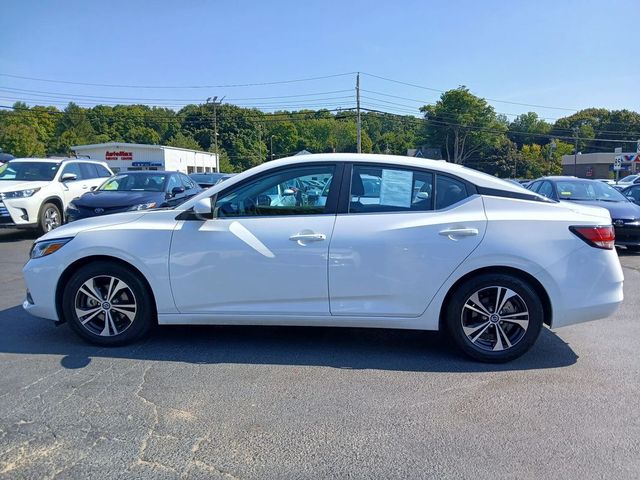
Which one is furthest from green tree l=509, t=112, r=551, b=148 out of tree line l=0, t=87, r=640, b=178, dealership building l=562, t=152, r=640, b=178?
dealership building l=562, t=152, r=640, b=178

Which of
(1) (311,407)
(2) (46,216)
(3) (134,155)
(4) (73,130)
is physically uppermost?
(4) (73,130)

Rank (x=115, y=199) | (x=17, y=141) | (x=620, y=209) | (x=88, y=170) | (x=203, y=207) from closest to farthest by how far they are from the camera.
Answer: (x=203, y=207), (x=115, y=199), (x=620, y=209), (x=88, y=170), (x=17, y=141)

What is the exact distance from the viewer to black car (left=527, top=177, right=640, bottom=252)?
923cm

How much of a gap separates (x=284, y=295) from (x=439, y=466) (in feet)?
5.95

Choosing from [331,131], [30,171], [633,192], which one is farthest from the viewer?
[331,131]

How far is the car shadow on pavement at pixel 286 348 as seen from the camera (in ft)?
12.8

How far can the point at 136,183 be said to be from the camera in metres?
10.4

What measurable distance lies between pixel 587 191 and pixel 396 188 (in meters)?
8.31

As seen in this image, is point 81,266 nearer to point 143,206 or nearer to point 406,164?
point 406,164

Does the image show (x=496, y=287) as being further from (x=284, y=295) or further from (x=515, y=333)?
(x=284, y=295)

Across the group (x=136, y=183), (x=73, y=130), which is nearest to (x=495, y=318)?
(x=136, y=183)

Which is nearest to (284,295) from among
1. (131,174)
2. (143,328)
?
(143,328)

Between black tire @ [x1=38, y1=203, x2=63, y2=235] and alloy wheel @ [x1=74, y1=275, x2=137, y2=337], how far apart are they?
7193mm

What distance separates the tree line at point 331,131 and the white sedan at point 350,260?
54330 millimetres
